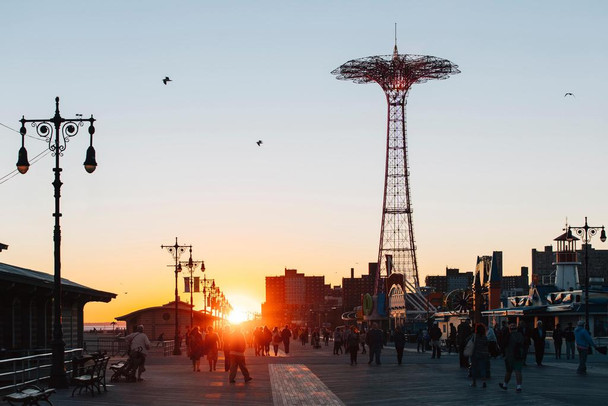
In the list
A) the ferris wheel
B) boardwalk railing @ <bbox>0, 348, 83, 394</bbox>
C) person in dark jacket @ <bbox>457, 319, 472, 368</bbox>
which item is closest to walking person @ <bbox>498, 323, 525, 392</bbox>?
person in dark jacket @ <bbox>457, 319, 472, 368</bbox>

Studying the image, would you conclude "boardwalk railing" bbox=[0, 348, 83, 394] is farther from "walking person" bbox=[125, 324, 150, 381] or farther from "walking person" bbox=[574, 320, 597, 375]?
"walking person" bbox=[574, 320, 597, 375]

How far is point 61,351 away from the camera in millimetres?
27875

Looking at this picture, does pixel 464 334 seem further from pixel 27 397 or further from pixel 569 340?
pixel 27 397

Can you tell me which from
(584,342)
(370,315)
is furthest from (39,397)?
(370,315)

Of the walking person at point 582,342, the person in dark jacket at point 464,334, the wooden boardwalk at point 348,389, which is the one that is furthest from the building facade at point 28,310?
the walking person at point 582,342

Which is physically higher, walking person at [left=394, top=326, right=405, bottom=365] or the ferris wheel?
the ferris wheel

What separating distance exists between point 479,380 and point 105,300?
1917 cm

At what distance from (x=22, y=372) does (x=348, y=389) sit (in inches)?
334

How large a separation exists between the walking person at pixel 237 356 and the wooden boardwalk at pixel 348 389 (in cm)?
52

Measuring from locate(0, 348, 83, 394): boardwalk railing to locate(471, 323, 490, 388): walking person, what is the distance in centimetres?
1139

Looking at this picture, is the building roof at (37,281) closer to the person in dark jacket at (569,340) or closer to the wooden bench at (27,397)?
the wooden bench at (27,397)

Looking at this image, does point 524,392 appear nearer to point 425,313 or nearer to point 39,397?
point 39,397

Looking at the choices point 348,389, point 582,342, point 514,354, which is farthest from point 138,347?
point 582,342

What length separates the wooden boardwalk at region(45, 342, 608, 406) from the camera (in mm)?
23345
